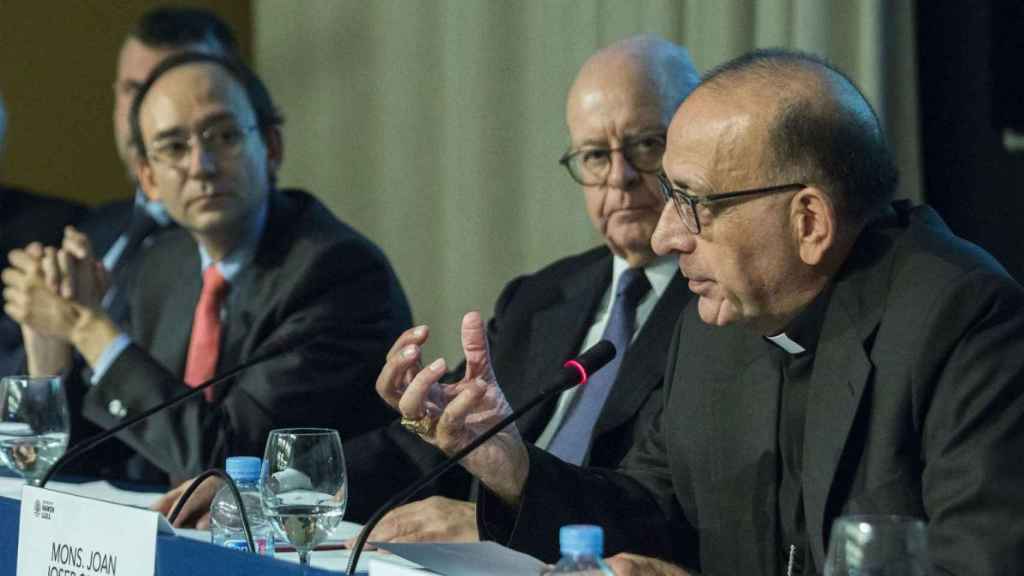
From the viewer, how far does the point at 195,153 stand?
11.6ft

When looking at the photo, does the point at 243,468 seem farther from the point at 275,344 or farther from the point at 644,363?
the point at 275,344

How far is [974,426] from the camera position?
1906 millimetres

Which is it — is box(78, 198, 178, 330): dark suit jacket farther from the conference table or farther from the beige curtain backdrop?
the conference table

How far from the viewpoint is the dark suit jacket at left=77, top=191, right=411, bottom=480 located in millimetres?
3289

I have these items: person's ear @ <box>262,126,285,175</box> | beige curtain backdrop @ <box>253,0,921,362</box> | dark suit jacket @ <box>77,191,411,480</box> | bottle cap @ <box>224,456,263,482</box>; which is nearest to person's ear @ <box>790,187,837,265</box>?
bottle cap @ <box>224,456,263,482</box>

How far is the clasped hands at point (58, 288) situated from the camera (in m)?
3.46

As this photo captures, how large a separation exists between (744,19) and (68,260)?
1741mm

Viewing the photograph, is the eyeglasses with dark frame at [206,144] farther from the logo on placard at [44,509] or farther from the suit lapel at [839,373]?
the suit lapel at [839,373]

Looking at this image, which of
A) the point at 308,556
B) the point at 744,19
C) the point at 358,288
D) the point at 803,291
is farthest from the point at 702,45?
the point at 308,556

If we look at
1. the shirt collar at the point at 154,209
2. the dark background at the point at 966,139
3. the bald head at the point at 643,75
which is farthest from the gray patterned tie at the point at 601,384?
the shirt collar at the point at 154,209

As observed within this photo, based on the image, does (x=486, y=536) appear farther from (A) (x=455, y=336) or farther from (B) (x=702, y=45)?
(A) (x=455, y=336)

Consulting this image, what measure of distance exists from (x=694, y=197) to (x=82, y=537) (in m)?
0.92

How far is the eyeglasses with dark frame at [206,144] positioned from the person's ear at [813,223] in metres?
1.76

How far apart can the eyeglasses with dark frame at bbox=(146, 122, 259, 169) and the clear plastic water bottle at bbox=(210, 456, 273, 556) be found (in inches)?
55.1
